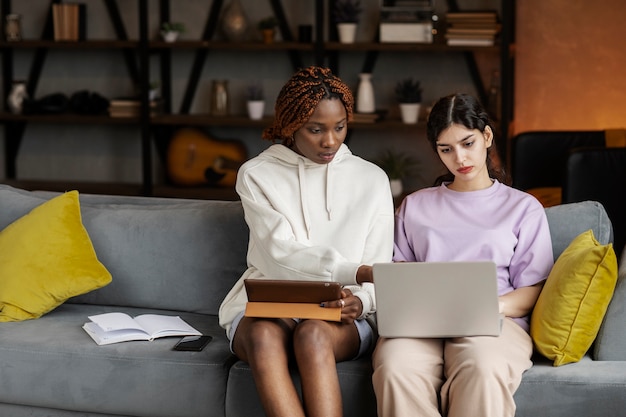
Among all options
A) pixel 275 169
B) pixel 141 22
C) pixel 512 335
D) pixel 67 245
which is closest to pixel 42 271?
pixel 67 245

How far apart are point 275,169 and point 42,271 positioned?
844mm

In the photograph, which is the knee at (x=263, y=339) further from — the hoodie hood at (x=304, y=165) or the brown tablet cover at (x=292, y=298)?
the hoodie hood at (x=304, y=165)

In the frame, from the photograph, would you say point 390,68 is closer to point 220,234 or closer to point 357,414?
point 220,234

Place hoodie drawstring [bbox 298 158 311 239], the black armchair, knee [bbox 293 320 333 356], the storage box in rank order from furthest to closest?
the storage box < the black armchair < hoodie drawstring [bbox 298 158 311 239] < knee [bbox 293 320 333 356]

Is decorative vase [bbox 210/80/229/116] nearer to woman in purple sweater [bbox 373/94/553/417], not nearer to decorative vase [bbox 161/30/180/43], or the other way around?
decorative vase [bbox 161/30/180/43]

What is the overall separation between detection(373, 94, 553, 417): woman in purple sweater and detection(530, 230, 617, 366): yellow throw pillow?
8 cm

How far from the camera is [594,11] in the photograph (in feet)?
19.0

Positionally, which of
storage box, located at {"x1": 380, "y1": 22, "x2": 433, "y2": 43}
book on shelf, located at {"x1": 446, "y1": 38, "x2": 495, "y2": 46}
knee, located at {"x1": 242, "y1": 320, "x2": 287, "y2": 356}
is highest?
storage box, located at {"x1": 380, "y1": 22, "x2": 433, "y2": 43}

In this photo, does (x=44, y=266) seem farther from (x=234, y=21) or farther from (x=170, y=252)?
(x=234, y=21)

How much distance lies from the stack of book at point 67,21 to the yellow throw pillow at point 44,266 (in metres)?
3.11

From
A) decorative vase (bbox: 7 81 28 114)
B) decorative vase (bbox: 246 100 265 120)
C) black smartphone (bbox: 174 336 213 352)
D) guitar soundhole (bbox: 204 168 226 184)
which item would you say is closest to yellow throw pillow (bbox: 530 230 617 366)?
black smartphone (bbox: 174 336 213 352)

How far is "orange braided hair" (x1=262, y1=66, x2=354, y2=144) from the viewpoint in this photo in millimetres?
2855

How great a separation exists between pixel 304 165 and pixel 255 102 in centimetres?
304

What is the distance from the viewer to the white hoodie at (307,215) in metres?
2.81
